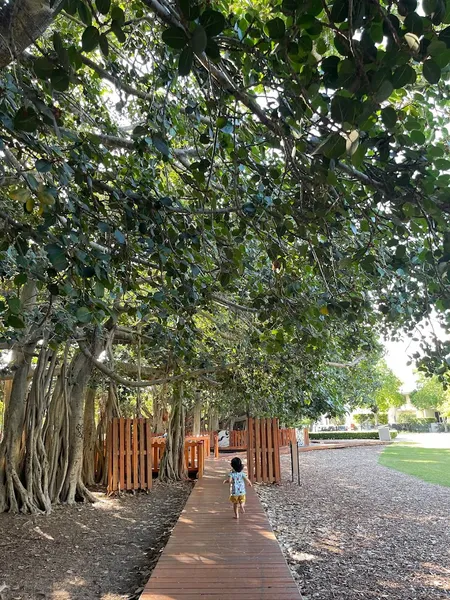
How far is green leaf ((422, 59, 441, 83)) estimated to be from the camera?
4.10ft

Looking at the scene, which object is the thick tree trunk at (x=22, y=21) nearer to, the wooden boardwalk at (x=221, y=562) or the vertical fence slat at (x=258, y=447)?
the wooden boardwalk at (x=221, y=562)

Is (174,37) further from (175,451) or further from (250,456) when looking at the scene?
(175,451)

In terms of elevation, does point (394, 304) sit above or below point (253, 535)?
above

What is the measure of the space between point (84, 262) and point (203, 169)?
2.63ft

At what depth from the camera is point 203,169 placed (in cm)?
256

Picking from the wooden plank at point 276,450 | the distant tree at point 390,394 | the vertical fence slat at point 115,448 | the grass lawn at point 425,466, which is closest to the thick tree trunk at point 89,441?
the vertical fence slat at point 115,448

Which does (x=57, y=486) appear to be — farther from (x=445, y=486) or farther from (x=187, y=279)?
(x=445, y=486)

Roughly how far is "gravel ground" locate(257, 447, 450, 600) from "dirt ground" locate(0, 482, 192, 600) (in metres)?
1.68

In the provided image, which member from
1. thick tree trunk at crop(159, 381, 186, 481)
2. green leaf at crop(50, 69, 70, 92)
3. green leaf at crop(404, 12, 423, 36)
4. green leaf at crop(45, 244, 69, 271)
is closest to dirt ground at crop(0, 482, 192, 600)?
thick tree trunk at crop(159, 381, 186, 481)

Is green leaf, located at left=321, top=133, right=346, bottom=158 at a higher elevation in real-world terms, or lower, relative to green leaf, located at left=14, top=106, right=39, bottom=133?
lower

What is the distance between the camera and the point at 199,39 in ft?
4.14

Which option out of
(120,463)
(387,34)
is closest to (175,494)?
(120,463)

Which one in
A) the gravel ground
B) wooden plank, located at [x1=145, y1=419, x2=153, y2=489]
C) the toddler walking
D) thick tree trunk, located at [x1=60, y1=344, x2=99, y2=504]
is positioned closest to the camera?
the gravel ground

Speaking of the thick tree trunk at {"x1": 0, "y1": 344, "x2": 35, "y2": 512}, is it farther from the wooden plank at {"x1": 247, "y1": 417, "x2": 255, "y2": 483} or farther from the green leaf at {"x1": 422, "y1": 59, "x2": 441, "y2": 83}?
the green leaf at {"x1": 422, "y1": 59, "x2": 441, "y2": 83}
